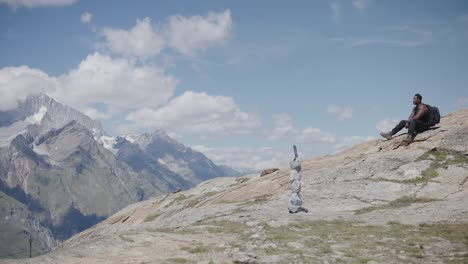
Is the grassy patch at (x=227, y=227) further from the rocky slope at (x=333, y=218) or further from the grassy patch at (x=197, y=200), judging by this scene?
the grassy patch at (x=197, y=200)

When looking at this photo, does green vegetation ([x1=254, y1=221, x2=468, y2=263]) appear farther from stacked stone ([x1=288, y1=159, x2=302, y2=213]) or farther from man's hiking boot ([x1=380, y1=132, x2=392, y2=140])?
man's hiking boot ([x1=380, y1=132, x2=392, y2=140])

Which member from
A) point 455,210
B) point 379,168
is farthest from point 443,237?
point 379,168

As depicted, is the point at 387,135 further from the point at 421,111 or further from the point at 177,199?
the point at 177,199

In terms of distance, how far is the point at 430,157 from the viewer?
32.8 metres

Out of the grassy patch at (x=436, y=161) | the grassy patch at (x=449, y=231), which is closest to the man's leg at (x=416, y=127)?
the grassy patch at (x=436, y=161)

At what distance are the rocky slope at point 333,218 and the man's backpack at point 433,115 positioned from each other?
0.93m

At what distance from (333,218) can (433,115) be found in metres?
19.8

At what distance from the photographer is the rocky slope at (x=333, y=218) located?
16.1 metres

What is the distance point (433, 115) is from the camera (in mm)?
37625

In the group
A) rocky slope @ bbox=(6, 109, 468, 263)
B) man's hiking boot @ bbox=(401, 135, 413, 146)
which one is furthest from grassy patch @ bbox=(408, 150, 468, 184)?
man's hiking boot @ bbox=(401, 135, 413, 146)

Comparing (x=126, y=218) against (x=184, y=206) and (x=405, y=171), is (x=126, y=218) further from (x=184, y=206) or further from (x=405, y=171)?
(x=405, y=171)

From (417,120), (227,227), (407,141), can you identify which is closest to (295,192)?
(227,227)

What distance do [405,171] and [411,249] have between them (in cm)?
1758

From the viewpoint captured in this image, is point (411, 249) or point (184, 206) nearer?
point (411, 249)
